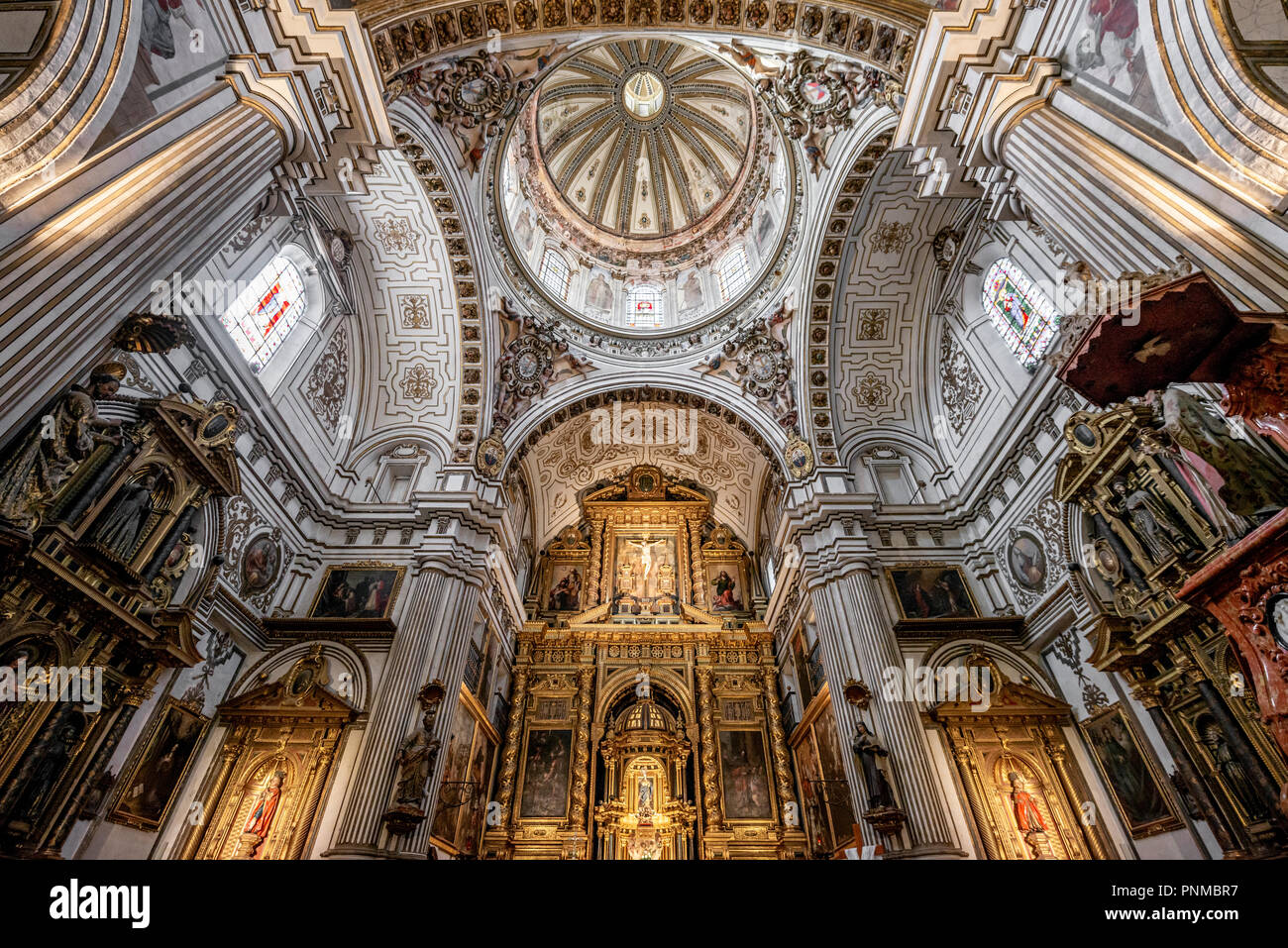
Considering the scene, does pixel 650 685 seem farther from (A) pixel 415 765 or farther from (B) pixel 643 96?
(B) pixel 643 96

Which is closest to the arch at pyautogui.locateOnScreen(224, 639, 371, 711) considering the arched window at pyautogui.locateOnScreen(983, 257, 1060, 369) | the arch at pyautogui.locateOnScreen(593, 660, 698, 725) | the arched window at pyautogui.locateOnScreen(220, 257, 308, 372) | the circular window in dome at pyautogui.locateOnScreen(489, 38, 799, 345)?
the arched window at pyautogui.locateOnScreen(220, 257, 308, 372)

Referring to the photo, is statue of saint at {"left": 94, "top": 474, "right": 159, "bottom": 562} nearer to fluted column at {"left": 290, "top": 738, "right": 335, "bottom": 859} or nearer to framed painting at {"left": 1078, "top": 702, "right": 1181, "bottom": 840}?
fluted column at {"left": 290, "top": 738, "right": 335, "bottom": 859}

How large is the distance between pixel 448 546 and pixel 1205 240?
12.2 m

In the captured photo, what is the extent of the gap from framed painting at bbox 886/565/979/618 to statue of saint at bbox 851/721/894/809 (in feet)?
9.82

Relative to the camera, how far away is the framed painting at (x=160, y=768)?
26.0 ft

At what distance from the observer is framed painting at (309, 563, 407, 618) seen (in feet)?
37.6

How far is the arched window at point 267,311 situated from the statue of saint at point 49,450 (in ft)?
14.6

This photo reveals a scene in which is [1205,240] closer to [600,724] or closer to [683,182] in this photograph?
[600,724]

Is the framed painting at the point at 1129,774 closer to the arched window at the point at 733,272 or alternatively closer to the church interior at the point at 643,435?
the church interior at the point at 643,435

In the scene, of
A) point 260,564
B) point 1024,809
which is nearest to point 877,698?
point 1024,809

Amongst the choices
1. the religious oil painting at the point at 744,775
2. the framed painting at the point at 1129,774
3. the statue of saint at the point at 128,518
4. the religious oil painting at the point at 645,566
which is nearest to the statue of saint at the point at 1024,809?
the framed painting at the point at 1129,774

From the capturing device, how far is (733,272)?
60.0 ft

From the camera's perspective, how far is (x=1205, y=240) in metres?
4.63
